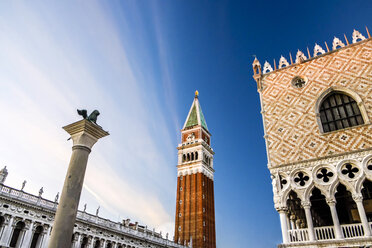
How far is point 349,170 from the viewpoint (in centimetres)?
1356

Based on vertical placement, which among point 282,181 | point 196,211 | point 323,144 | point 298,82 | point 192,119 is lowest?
point 282,181

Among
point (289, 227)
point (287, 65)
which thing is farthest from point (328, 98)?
point (289, 227)

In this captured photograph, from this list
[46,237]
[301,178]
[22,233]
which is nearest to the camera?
[301,178]

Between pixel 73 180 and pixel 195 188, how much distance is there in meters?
50.9

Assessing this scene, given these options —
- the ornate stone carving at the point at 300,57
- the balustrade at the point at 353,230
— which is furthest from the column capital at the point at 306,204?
the ornate stone carving at the point at 300,57

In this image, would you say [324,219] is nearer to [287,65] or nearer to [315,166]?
[315,166]

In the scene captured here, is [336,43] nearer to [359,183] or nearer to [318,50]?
[318,50]

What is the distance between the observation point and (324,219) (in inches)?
626

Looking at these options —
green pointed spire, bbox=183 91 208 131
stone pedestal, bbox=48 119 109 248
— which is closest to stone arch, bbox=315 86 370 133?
stone pedestal, bbox=48 119 109 248

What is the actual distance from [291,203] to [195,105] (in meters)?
57.0

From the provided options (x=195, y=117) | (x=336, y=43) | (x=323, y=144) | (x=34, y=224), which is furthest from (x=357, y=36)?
(x=195, y=117)

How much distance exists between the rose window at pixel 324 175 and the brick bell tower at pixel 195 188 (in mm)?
41296

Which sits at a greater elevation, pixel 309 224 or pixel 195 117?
pixel 195 117

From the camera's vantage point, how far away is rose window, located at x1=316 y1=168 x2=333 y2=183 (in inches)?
546
